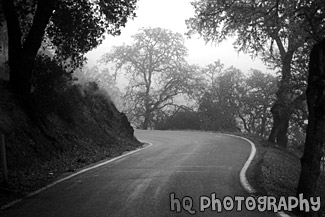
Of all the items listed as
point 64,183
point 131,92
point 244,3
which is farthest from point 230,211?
point 131,92

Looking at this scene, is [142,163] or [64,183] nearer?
[64,183]

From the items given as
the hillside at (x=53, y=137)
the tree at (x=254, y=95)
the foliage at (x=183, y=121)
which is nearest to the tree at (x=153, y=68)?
the foliage at (x=183, y=121)

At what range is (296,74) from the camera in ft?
64.4

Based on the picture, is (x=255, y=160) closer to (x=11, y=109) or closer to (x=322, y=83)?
(x=322, y=83)

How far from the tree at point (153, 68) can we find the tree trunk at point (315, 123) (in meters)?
36.2

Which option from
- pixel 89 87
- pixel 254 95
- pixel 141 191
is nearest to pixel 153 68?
pixel 254 95

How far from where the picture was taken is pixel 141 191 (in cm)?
750

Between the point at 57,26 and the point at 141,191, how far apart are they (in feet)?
23.8

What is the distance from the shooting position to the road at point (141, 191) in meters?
6.11

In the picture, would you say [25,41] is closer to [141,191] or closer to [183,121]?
[141,191]

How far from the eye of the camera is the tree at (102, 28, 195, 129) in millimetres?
44906

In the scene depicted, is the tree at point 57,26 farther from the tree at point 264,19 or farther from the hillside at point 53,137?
the tree at point 264,19

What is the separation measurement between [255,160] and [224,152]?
2187mm

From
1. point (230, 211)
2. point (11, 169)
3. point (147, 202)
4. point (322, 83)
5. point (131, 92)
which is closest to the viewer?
point (230, 211)
